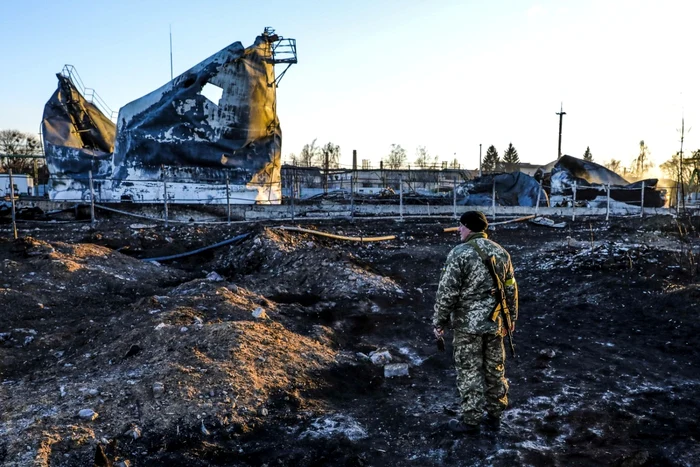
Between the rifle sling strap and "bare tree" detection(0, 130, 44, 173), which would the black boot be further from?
"bare tree" detection(0, 130, 44, 173)

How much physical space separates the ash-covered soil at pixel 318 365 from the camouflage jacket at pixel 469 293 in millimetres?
937

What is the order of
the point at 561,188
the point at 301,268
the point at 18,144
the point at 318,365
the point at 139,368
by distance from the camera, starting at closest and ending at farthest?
the point at 139,368
the point at 318,365
the point at 301,268
the point at 561,188
the point at 18,144

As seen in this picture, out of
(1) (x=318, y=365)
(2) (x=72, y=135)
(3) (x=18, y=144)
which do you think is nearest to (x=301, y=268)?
(1) (x=318, y=365)

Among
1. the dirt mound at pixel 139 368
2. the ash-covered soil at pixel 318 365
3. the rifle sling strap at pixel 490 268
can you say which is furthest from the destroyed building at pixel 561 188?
the rifle sling strap at pixel 490 268

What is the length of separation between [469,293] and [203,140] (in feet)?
56.0

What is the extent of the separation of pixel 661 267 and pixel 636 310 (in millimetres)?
2370

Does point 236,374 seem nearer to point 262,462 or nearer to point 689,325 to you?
point 262,462

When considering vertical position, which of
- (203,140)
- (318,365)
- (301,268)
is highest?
(203,140)

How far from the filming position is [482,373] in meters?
4.55

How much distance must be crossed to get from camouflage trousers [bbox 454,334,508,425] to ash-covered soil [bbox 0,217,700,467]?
0.83 ft

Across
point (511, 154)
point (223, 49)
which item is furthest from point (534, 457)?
point (511, 154)

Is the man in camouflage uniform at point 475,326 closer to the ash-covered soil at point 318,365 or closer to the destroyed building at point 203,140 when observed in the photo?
the ash-covered soil at point 318,365

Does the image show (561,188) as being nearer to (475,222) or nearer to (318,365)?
(318,365)

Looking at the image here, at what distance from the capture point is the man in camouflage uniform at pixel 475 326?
4.48 m
